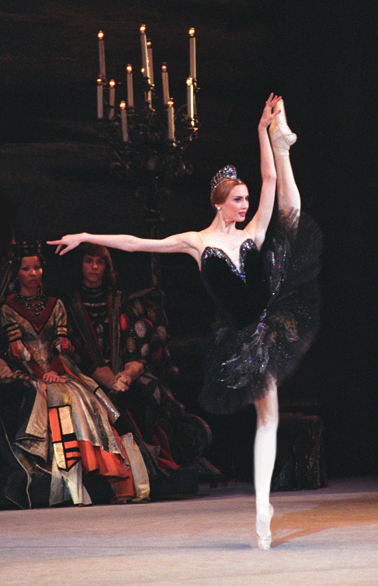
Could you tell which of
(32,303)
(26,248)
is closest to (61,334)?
(32,303)

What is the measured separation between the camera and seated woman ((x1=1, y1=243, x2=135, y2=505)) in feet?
15.3

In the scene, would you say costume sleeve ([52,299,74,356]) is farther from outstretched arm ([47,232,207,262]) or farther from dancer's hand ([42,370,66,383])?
outstretched arm ([47,232,207,262])

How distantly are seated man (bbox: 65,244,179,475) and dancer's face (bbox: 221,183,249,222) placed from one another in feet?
5.66

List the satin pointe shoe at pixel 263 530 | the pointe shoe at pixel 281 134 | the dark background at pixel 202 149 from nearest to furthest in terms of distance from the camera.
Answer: the satin pointe shoe at pixel 263 530, the pointe shoe at pixel 281 134, the dark background at pixel 202 149

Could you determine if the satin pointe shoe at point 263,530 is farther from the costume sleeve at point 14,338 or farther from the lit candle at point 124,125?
the lit candle at point 124,125

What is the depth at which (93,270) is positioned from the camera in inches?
206

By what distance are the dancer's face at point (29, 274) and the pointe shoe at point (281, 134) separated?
203 centimetres

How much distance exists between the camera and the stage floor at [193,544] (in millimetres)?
2758

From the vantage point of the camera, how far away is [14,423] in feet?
15.8

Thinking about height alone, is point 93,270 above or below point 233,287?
above

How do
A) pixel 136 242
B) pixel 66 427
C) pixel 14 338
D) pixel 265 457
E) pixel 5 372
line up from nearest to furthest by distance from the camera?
1. pixel 265 457
2. pixel 136 242
3. pixel 66 427
4. pixel 5 372
5. pixel 14 338

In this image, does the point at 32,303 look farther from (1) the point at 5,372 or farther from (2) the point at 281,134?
(2) the point at 281,134

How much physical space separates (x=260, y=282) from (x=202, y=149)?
9.76ft

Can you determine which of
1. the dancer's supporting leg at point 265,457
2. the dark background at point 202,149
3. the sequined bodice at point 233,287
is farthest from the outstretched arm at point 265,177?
the dark background at point 202,149
